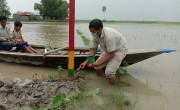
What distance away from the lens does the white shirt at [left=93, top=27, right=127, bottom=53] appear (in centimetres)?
460

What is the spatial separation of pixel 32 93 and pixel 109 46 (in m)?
1.49

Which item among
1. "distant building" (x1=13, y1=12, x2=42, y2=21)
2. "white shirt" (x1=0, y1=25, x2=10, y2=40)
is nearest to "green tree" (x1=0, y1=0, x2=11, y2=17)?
"distant building" (x1=13, y1=12, x2=42, y2=21)

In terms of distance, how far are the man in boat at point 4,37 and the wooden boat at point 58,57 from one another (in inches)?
13.0

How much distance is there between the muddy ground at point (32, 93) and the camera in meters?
3.70

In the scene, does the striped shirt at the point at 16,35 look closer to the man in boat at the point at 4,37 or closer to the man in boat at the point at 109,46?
the man in boat at the point at 4,37

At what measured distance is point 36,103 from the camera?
3.72m

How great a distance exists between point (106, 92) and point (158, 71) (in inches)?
82.5

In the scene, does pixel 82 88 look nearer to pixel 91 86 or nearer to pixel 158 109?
pixel 91 86

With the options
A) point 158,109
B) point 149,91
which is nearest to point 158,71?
point 149,91

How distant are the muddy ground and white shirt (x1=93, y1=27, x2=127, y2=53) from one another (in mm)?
850

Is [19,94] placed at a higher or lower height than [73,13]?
lower

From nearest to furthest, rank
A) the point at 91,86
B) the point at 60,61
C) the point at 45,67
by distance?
the point at 91,86 < the point at 60,61 < the point at 45,67

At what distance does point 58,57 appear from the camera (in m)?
5.87

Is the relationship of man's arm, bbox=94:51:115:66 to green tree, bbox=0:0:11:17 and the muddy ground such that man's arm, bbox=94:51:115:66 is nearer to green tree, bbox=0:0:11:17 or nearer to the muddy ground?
the muddy ground
